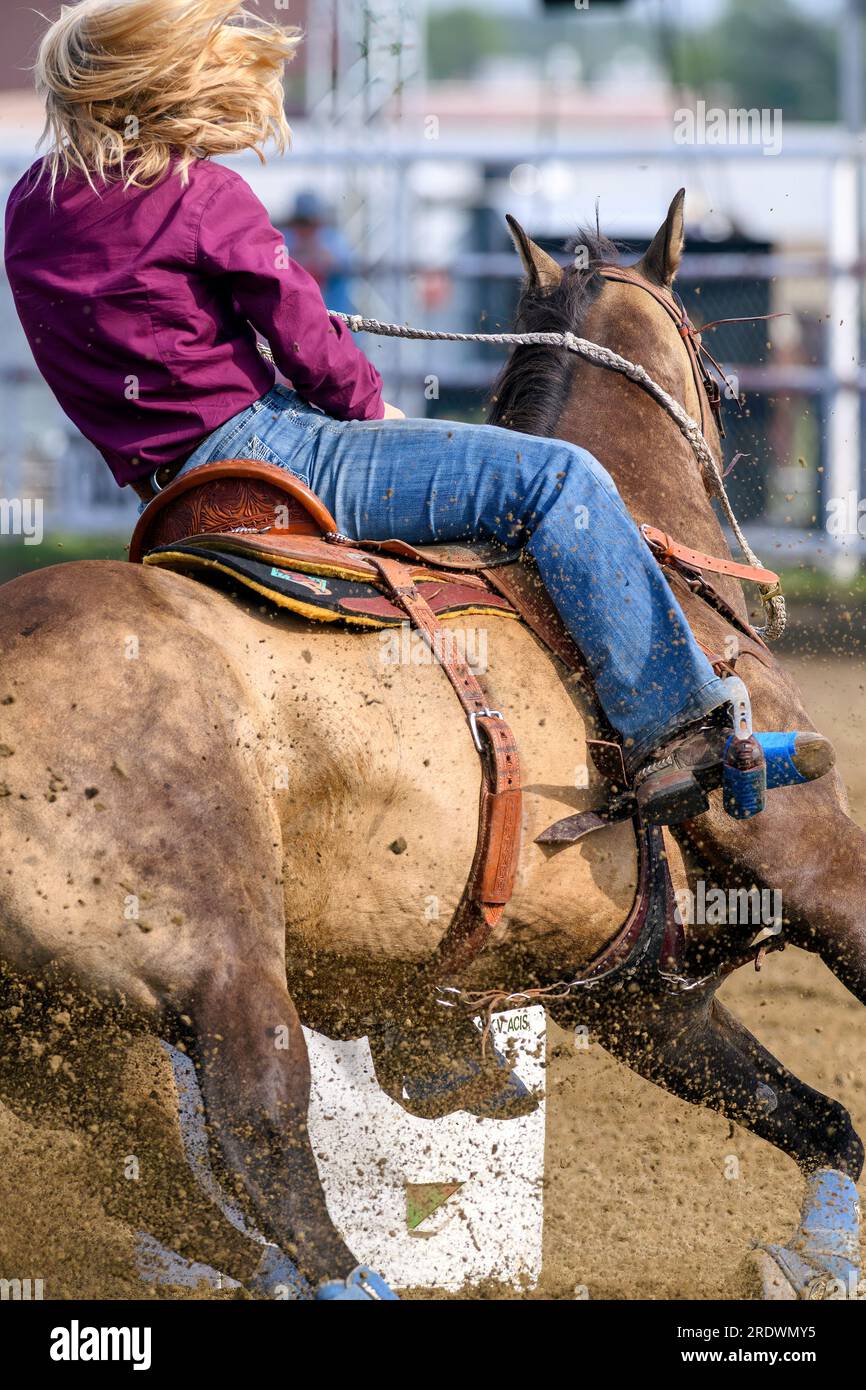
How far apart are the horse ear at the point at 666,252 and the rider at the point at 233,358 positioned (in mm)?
979

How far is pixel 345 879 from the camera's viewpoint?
10.8ft

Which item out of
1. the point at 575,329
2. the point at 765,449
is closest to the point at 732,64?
the point at 765,449

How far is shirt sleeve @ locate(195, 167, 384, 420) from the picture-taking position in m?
3.36

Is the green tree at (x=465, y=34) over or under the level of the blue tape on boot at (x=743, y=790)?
over

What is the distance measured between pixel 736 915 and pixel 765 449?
8.28m

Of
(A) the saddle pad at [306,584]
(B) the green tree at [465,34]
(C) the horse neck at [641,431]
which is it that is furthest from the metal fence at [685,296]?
(B) the green tree at [465,34]

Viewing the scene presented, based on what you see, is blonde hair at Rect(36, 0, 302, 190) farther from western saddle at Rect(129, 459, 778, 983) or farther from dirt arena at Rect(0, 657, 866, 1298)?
dirt arena at Rect(0, 657, 866, 1298)

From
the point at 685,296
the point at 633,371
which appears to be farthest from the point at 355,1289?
the point at 685,296

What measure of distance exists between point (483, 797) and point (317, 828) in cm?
38

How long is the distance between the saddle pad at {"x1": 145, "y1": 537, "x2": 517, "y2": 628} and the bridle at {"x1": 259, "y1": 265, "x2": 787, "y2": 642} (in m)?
0.79

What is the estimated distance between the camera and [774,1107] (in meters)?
4.40

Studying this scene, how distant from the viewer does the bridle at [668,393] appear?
400cm

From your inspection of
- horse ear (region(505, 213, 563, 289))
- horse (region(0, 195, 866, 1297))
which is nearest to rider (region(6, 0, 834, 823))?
horse (region(0, 195, 866, 1297))

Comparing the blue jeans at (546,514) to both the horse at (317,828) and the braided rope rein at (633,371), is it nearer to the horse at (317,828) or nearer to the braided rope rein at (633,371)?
the horse at (317,828)
